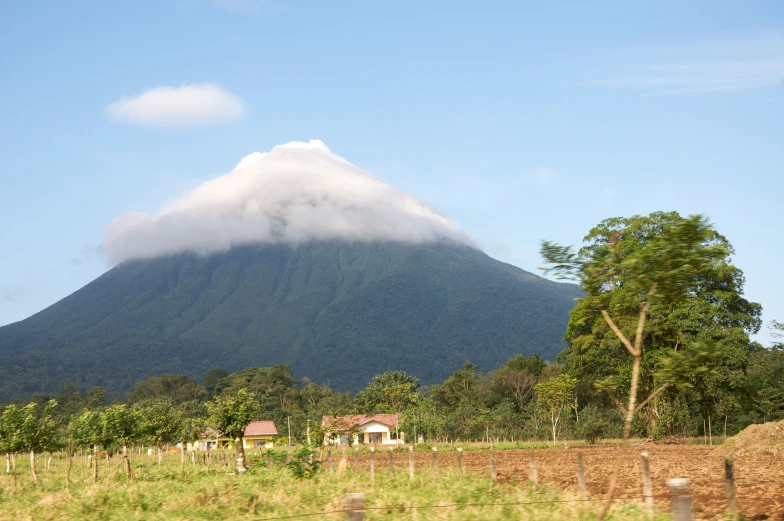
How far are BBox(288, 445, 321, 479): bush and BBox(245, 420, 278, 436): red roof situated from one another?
70243 mm

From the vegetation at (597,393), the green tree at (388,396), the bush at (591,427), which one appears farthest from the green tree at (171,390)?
the bush at (591,427)

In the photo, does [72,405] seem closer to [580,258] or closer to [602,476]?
[602,476]

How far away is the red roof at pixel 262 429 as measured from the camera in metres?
86.0

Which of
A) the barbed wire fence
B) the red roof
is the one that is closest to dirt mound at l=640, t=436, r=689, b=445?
the barbed wire fence

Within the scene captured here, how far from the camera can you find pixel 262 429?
286 feet

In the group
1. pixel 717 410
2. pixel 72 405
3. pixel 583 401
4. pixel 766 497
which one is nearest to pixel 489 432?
pixel 583 401

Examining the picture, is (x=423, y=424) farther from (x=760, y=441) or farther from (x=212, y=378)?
(x=212, y=378)

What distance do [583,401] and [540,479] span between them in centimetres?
4874

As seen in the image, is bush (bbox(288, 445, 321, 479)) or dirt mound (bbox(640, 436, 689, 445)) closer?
bush (bbox(288, 445, 321, 479))

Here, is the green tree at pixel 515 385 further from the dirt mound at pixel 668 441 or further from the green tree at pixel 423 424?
the dirt mound at pixel 668 441

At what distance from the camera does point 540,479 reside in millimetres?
18672

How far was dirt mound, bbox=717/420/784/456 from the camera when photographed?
25.0 m

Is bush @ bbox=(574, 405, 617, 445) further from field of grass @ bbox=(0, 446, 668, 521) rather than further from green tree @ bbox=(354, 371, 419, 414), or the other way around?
green tree @ bbox=(354, 371, 419, 414)

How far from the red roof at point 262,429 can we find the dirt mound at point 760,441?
66049mm
